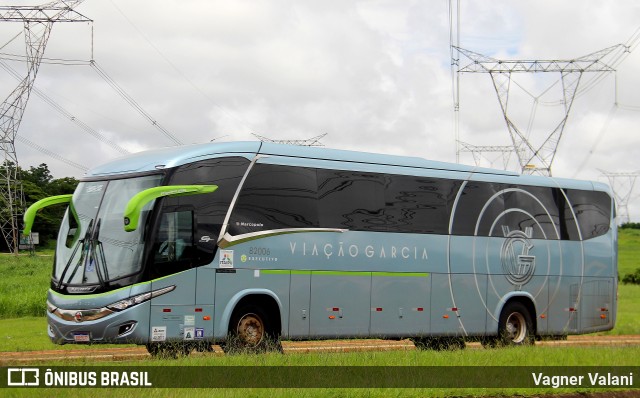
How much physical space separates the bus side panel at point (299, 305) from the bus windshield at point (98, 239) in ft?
10.7

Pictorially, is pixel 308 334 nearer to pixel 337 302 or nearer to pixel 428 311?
pixel 337 302

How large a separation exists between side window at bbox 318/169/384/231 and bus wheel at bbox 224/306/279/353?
227cm

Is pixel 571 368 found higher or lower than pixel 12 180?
lower

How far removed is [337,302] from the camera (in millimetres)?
19062

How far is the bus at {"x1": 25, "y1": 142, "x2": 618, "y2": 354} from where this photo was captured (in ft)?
54.5

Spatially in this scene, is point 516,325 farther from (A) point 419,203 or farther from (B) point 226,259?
(B) point 226,259

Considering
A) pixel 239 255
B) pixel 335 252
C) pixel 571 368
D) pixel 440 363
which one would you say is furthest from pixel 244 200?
pixel 571 368

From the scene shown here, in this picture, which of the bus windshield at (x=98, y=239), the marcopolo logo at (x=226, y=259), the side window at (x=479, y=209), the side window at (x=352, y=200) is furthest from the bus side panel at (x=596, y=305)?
the bus windshield at (x=98, y=239)

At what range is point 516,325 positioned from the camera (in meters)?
22.9

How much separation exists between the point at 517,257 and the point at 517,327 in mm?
1658

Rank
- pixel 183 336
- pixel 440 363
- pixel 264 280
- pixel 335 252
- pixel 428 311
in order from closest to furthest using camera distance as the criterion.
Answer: pixel 440 363 → pixel 183 336 → pixel 264 280 → pixel 335 252 → pixel 428 311

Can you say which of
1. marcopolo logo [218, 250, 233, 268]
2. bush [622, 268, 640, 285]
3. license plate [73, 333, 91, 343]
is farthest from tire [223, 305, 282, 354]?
bush [622, 268, 640, 285]

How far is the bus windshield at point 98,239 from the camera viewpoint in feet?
54.1

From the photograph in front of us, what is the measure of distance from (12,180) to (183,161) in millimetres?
43780
